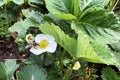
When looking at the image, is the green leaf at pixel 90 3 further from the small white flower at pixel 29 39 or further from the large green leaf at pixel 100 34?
the small white flower at pixel 29 39

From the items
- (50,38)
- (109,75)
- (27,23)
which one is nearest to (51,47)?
(50,38)

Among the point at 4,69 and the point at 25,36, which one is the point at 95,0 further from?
the point at 4,69

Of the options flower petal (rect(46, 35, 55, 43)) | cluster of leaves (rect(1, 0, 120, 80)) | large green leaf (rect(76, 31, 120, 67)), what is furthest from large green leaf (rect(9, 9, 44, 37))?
large green leaf (rect(76, 31, 120, 67))

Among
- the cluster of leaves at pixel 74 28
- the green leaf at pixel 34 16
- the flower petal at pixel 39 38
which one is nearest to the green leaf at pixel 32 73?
the cluster of leaves at pixel 74 28

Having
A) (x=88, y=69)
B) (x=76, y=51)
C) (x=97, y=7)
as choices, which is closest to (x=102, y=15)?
(x=97, y=7)

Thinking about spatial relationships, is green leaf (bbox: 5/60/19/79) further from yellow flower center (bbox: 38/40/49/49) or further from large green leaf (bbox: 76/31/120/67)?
large green leaf (bbox: 76/31/120/67)

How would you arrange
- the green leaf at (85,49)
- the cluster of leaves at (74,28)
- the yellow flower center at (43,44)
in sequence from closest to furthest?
the green leaf at (85,49) < the cluster of leaves at (74,28) < the yellow flower center at (43,44)
